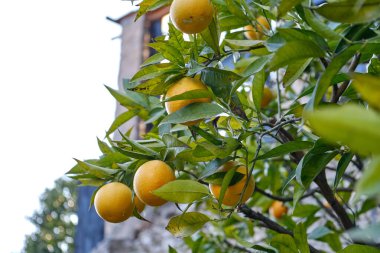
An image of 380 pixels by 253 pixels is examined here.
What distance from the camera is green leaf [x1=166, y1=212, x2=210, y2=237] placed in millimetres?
743

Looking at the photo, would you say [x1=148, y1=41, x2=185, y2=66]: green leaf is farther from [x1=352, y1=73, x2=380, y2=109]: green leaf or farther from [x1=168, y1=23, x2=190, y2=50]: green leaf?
[x1=352, y1=73, x2=380, y2=109]: green leaf

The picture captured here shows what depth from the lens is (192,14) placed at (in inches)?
25.0

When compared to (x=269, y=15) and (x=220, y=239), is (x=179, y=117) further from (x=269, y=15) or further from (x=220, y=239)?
(x=220, y=239)

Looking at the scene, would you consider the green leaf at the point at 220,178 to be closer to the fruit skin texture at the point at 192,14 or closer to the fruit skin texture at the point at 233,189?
the fruit skin texture at the point at 233,189


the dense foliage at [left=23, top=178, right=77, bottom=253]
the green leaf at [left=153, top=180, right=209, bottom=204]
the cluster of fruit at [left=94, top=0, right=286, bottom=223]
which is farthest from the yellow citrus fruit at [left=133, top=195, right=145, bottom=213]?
the dense foliage at [left=23, top=178, right=77, bottom=253]

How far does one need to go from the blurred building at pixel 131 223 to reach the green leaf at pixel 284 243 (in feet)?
6.47

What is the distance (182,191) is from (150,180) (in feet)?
0.14

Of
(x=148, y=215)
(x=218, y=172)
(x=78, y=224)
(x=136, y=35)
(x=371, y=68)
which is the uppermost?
(x=371, y=68)

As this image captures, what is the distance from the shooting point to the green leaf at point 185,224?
74cm

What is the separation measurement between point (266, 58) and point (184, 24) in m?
0.11

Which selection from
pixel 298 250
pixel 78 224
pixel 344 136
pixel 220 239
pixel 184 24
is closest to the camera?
pixel 344 136

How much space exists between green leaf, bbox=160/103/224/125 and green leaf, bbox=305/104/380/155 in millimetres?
412

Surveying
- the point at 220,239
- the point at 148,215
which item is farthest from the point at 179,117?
the point at 148,215

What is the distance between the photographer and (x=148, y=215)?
3.44 meters
